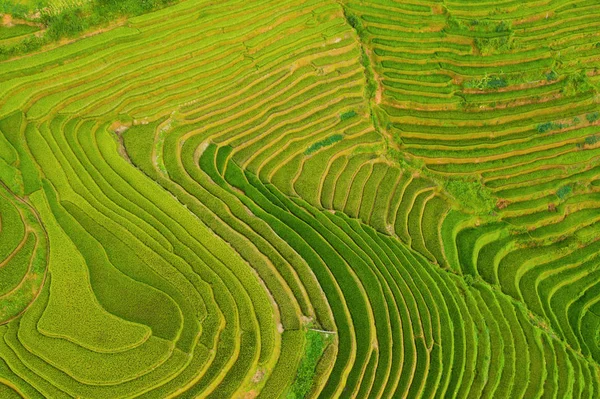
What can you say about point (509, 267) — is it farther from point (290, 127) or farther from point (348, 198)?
point (290, 127)

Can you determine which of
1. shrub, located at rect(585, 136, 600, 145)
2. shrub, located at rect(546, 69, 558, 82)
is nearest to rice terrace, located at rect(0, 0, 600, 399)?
shrub, located at rect(585, 136, 600, 145)

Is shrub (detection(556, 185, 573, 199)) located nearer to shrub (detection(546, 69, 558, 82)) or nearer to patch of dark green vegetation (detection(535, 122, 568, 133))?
patch of dark green vegetation (detection(535, 122, 568, 133))

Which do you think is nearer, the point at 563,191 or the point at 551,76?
the point at 563,191

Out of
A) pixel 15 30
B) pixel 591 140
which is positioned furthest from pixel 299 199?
pixel 591 140

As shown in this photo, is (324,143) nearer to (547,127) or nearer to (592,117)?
(547,127)

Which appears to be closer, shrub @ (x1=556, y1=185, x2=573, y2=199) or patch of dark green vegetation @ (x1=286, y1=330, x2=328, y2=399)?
patch of dark green vegetation @ (x1=286, y1=330, x2=328, y2=399)

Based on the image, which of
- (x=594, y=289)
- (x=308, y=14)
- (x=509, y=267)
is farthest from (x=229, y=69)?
(x=594, y=289)
